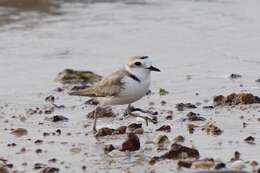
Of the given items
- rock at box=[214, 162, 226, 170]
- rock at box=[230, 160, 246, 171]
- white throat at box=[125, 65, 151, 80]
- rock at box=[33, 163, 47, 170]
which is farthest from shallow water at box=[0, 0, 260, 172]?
white throat at box=[125, 65, 151, 80]

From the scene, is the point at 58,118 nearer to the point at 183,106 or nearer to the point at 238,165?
the point at 183,106

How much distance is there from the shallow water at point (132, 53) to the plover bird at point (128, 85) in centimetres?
34

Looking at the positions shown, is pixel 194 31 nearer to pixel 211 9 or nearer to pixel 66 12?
pixel 211 9

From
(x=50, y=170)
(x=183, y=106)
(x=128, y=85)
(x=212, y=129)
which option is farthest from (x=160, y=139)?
(x=183, y=106)

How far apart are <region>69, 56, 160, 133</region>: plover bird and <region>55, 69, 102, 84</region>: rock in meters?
2.20

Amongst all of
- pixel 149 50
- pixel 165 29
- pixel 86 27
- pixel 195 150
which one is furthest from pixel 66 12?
pixel 195 150

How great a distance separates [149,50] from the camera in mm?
12617

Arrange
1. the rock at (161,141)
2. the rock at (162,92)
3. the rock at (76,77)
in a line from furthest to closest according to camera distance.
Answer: the rock at (76,77) → the rock at (162,92) → the rock at (161,141)

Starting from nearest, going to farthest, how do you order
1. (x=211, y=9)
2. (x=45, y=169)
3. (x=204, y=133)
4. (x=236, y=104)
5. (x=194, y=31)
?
(x=45, y=169) < (x=204, y=133) < (x=236, y=104) < (x=194, y=31) < (x=211, y=9)

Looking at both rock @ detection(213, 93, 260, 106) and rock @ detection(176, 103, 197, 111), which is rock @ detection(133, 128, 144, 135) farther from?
rock @ detection(213, 93, 260, 106)

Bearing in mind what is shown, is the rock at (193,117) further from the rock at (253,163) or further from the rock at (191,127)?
the rock at (253,163)

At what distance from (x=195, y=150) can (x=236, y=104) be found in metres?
2.10

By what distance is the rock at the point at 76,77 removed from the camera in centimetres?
1091

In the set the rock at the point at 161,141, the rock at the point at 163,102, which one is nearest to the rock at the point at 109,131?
the rock at the point at 161,141
